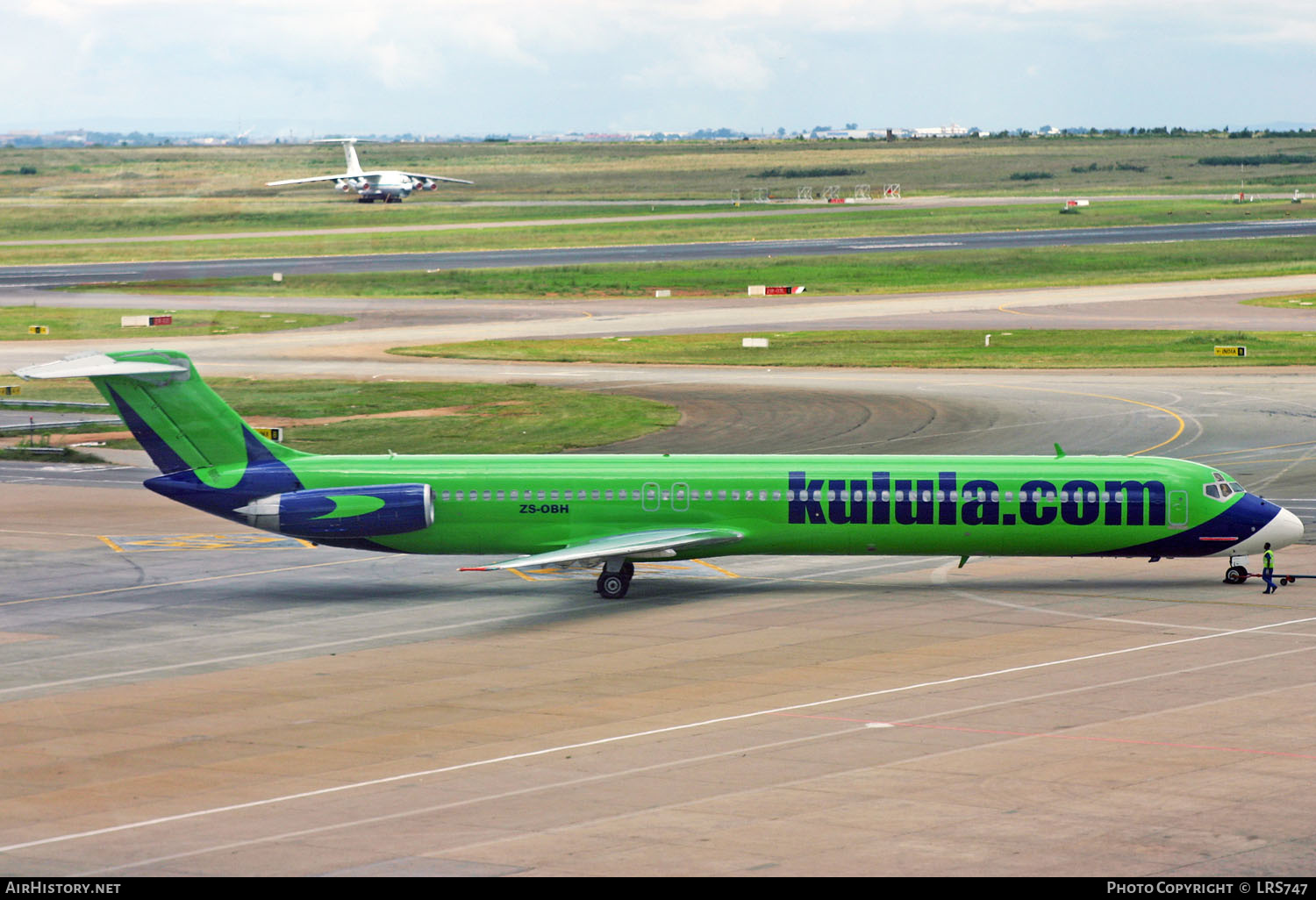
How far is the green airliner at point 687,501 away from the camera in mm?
43750

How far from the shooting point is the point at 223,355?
309ft

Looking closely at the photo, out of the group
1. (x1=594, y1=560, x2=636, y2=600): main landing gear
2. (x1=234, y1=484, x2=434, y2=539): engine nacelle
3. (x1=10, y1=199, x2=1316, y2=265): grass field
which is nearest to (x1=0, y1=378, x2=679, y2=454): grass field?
(x1=234, y1=484, x2=434, y2=539): engine nacelle

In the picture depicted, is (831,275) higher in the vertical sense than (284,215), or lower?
lower

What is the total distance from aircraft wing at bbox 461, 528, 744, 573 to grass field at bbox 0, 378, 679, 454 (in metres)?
21.1

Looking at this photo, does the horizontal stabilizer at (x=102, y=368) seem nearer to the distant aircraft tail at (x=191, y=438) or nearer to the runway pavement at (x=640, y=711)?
the distant aircraft tail at (x=191, y=438)

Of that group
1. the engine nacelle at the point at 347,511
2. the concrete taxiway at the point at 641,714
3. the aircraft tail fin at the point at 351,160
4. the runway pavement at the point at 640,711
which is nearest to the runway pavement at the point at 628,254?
the aircraft tail fin at the point at 351,160

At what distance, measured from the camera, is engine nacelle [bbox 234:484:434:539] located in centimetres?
4388

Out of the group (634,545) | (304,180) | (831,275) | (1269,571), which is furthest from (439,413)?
(304,180)

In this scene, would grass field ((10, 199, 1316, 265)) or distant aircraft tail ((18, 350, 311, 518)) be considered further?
grass field ((10, 199, 1316, 265))

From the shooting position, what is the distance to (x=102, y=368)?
4256cm

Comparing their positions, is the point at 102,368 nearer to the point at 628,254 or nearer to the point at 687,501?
the point at 687,501

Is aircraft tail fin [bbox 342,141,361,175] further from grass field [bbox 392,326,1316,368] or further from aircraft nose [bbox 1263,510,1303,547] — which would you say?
aircraft nose [bbox 1263,510,1303,547]

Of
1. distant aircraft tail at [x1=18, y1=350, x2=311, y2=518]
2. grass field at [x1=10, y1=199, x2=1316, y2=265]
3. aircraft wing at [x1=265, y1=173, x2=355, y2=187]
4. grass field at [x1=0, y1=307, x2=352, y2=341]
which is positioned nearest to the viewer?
distant aircraft tail at [x1=18, y1=350, x2=311, y2=518]

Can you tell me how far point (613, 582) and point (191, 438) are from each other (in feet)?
41.4
